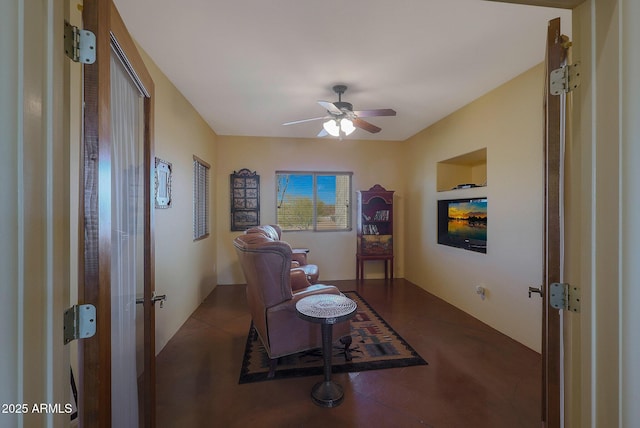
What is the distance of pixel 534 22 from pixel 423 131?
105 inches

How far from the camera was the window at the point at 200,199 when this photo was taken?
12.5 feet

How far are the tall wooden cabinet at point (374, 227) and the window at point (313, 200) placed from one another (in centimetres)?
35

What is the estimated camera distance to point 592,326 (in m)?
0.86

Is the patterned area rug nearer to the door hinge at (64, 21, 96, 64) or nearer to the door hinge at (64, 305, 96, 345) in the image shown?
the door hinge at (64, 305, 96, 345)

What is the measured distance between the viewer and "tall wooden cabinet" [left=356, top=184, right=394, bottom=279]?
5.01m

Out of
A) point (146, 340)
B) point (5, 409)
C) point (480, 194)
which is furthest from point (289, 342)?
point (480, 194)

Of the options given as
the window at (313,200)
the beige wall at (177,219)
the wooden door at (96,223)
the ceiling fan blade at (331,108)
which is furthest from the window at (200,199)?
the wooden door at (96,223)

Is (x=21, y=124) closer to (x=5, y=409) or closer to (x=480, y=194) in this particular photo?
(x=5, y=409)

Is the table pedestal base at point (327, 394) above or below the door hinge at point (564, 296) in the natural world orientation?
below

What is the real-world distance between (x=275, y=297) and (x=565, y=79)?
7.04ft

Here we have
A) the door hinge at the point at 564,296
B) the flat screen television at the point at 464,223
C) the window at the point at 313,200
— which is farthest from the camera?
the window at the point at 313,200

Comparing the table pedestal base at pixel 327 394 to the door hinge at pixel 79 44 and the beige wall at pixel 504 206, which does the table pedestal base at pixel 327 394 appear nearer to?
the beige wall at pixel 504 206

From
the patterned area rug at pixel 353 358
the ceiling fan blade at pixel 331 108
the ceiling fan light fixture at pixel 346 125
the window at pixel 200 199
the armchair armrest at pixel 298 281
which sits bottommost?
the patterned area rug at pixel 353 358

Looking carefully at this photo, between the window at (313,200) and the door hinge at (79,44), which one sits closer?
the door hinge at (79,44)
